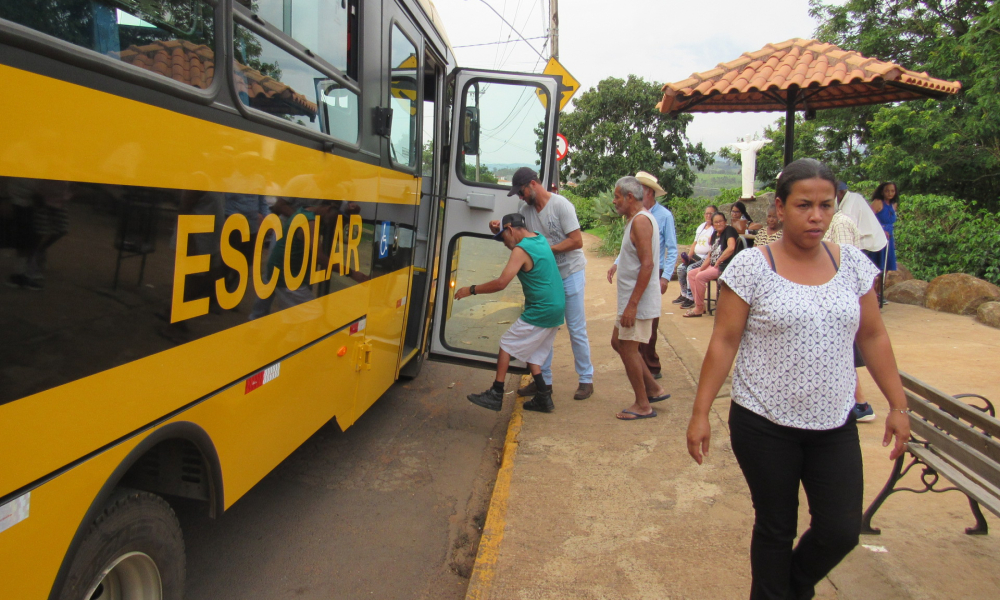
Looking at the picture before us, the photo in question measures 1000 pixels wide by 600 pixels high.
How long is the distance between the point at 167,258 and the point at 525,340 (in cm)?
326

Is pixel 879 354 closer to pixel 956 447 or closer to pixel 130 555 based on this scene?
pixel 956 447

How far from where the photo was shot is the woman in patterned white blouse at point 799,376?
2320mm

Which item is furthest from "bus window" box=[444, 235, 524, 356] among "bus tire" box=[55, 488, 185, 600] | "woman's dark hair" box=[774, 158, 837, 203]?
"bus tire" box=[55, 488, 185, 600]

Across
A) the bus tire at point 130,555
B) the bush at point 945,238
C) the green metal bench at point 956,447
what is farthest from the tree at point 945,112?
the bus tire at point 130,555

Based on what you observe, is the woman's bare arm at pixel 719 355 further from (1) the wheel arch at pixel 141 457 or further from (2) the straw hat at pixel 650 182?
(2) the straw hat at pixel 650 182

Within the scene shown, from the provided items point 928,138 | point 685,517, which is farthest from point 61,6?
point 928,138

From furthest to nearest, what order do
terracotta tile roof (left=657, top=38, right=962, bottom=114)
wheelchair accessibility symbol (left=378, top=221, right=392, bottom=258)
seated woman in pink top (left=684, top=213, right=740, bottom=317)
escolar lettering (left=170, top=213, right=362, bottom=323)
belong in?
1. seated woman in pink top (left=684, top=213, right=740, bottom=317)
2. terracotta tile roof (left=657, top=38, right=962, bottom=114)
3. wheelchair accessibility symbol (left=378, top=221, right=392, bottom=258)
4. escolar lettering (left=170, top=213, right=362, bottom=323)

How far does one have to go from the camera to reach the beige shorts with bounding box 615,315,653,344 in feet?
16.1

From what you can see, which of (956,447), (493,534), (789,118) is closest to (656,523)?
(493,534)

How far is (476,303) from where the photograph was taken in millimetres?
6016

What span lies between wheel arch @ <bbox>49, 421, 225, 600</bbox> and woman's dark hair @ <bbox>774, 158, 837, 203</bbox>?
2264 mm

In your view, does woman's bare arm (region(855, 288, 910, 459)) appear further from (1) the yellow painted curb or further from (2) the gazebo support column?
(2) the gazebo support column

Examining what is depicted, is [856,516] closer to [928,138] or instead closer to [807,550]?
[807,550]

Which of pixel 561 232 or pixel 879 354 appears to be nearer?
pixel 879 354
